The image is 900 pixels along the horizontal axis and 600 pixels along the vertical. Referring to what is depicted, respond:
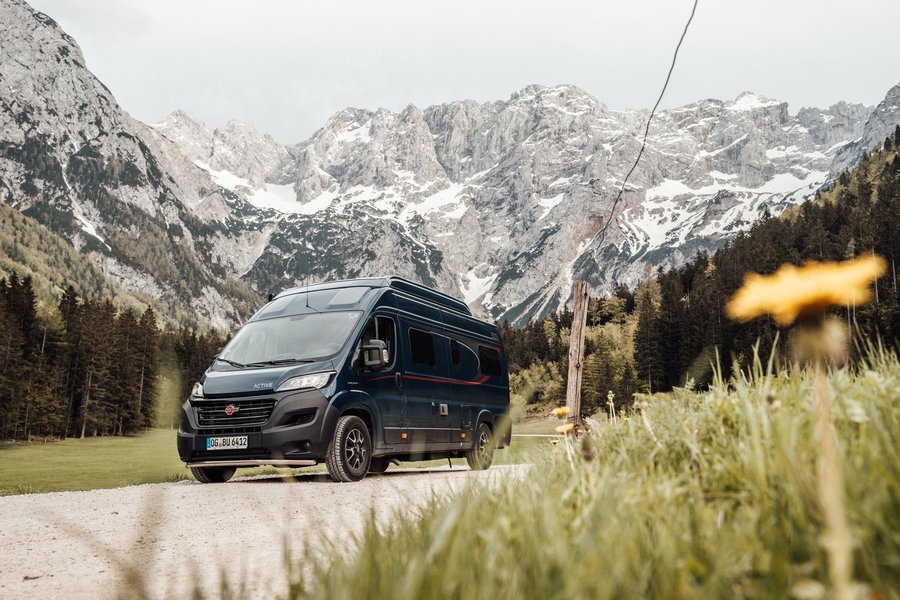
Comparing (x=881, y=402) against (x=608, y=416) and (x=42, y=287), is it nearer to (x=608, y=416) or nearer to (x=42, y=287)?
(x=608, y=416)

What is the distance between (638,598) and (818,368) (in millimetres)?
630

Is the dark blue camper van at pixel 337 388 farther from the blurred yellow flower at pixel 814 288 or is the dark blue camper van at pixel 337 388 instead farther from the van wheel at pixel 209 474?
the blurred yellow flower at pixel 814 288

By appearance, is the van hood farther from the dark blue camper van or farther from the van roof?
the van roof

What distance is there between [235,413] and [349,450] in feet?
5.73

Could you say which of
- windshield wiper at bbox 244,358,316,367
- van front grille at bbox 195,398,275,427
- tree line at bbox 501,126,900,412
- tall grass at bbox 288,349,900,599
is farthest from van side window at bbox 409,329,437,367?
tree line at bbox 501,126,900,412

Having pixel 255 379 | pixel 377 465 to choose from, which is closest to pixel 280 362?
pixel 255 379

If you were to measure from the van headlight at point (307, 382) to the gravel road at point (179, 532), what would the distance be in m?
1.37

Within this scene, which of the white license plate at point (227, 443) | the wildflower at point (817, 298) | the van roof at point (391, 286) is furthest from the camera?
the van roof at point (391, 286)

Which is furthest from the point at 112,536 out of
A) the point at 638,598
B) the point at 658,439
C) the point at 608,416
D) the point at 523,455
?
the point at 638,598

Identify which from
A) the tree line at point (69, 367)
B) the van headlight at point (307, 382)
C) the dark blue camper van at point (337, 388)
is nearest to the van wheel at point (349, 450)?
the dark blue camper van at point (337, 388)

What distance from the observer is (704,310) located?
7225 centimetres

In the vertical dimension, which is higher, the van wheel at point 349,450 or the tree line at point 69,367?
the tree line at point 69,367

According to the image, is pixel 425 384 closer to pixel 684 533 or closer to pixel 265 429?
pixel 265 429

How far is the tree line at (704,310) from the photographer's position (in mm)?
62750
